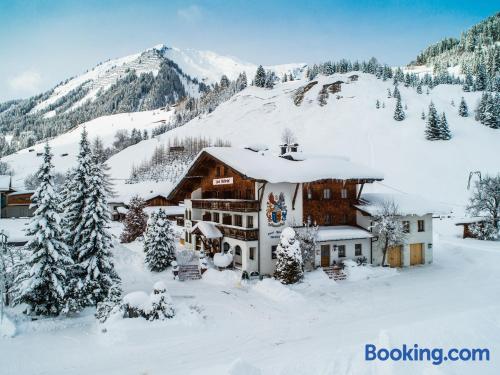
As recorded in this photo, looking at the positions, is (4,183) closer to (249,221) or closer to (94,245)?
(94,245)

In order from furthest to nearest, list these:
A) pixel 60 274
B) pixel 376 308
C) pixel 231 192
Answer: pixel 231 192 → pixel 376 308 → pixel 60 274

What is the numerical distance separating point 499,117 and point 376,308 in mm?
87965

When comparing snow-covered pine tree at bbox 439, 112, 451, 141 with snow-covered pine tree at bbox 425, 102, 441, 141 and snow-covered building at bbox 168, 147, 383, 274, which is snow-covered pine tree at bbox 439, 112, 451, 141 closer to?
snow-covered pine tree at bbox 425, 102, 441, 141

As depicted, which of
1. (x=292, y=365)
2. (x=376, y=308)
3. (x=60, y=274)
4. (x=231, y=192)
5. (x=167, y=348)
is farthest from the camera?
(x=231, y=192)

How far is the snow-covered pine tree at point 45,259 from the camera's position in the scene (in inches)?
794

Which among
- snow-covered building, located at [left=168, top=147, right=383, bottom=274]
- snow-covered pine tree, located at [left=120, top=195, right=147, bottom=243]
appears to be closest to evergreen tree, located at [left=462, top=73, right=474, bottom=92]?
snow-covered building, located at [left=168, top=147, right=383, bottom=274]

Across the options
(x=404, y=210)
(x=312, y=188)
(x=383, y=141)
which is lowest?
(x=404, y=210)

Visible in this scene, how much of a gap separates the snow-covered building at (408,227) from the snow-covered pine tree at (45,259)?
24162 millimetres

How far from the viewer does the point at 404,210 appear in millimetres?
33656

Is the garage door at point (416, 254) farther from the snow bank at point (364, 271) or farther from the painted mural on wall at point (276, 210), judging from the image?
the painted mural on wall at point (276, 210)

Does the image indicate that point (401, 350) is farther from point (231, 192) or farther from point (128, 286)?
point (231, 192)

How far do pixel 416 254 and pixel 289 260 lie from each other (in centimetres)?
1477

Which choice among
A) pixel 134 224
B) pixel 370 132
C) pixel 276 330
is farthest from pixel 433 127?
pixel 276 330

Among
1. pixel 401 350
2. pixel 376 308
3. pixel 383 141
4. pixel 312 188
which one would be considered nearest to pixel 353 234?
pixel 312 188
